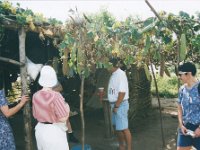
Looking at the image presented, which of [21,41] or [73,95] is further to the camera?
[73,95]

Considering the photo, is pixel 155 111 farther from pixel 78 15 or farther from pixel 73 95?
pixel 78 15

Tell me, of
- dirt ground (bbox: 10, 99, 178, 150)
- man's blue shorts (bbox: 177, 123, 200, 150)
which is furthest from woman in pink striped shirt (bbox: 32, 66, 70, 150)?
dirt ground (bbox: 10, 99, 178, 150)

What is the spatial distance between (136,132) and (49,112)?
5.36 meters

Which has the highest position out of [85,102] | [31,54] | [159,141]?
[31,54]

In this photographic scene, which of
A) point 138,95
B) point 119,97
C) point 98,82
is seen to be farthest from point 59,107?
point 138,95

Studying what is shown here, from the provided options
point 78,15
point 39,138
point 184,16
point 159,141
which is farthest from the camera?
point 159,141

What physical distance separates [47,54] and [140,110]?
4075mm

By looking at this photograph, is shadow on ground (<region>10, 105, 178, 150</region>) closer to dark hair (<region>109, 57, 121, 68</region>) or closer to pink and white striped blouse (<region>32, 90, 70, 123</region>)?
dark hair (<region>109, 57, 121, 68</region>)

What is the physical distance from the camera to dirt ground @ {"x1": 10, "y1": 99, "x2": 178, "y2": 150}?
7953mm

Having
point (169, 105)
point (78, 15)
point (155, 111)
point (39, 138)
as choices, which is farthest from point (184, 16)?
point (169, 105)

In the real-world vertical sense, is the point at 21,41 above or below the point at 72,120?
above

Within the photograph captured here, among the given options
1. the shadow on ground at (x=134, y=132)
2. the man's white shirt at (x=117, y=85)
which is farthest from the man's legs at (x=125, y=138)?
the shadow on ground at (x=134, y=132)

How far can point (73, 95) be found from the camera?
12016 mm

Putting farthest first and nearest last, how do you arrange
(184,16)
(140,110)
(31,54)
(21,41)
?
(140,110) → (31,54) → (21,41) → (184,16)
